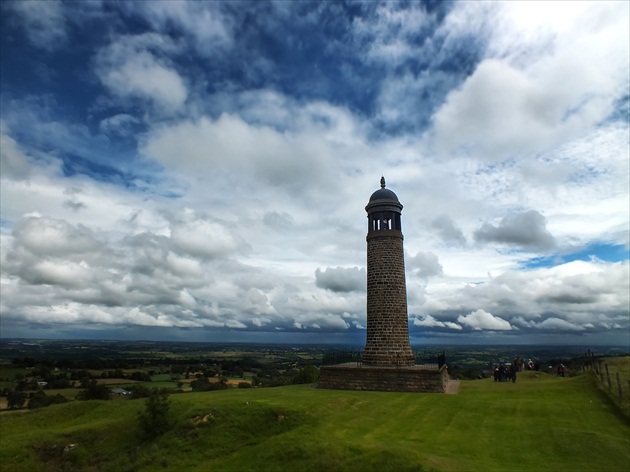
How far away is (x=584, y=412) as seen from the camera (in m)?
20.4

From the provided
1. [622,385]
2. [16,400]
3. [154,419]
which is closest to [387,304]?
[622,385]

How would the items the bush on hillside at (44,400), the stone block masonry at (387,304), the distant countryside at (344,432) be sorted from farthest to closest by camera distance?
1. the bush on hillside at (44,400)
2. the stone block masonry at (387,304)
3. the distant countryside at (344,432)

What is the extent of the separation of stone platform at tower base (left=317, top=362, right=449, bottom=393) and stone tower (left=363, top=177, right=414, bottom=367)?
1780 mm

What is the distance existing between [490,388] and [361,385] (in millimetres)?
8222

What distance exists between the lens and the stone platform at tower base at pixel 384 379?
2698cm

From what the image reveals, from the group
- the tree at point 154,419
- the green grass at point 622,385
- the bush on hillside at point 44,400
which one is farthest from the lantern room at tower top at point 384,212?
the bush on hillside at point 44,400

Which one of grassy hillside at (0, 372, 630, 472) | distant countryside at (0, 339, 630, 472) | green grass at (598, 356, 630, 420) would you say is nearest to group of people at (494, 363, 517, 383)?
distant countryside at (0, 339, 630, 472)

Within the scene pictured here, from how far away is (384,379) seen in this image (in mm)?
28031

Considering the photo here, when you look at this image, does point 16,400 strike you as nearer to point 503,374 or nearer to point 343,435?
point 343,435

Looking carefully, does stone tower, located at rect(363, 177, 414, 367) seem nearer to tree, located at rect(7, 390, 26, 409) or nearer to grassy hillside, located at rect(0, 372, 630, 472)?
grassy hillside, located at rect(0, 372, 630, 472)

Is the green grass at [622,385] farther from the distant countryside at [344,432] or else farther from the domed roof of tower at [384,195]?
the domed roof of tower at [384,195]

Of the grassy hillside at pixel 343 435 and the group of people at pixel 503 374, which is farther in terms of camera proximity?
the group of people at pixel 503 374

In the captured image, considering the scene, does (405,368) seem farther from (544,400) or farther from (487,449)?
(487,449)

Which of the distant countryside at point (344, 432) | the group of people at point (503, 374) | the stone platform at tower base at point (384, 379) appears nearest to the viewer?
the distant countryside at point (344, 432)
